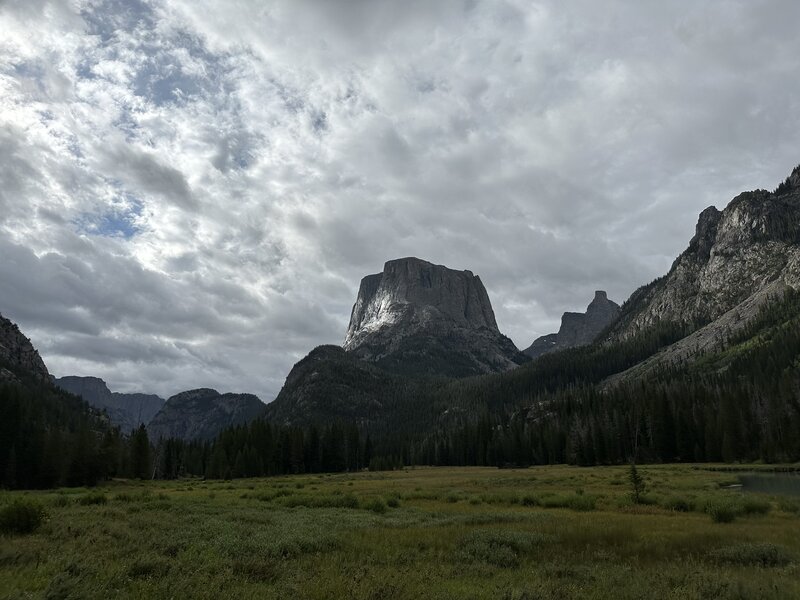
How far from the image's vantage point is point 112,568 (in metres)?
13.3

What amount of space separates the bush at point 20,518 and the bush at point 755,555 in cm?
2630

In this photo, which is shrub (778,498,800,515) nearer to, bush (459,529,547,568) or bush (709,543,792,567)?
bush (709,543,792,567)

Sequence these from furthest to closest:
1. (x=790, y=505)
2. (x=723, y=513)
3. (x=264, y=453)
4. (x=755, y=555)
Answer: (x=264, y=453) → (x=790, y=505) → (x=723, y=513) → (x=755, y=555)

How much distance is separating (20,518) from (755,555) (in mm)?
28066

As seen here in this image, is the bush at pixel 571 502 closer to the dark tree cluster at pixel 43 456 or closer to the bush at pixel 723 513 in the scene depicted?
the bush at pixel 723 513

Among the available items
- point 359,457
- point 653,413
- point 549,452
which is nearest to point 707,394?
point 653,413

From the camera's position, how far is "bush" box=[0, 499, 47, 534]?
1866 cm

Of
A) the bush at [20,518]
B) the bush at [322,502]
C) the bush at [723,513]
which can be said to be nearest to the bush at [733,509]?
the bush at [723,513]

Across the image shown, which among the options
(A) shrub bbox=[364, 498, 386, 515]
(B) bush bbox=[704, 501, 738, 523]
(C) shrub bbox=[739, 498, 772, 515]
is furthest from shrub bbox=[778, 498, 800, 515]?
(A) shrub bbox=[364, 498, 386, 515]

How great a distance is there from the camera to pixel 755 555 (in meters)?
16.9

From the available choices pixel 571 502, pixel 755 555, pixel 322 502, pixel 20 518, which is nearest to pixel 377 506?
pixel 322 502

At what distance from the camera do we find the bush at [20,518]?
18.7 m

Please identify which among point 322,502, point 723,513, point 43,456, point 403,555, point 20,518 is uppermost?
point 20,518

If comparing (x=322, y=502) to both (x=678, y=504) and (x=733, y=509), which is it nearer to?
(x=678, y=504)
